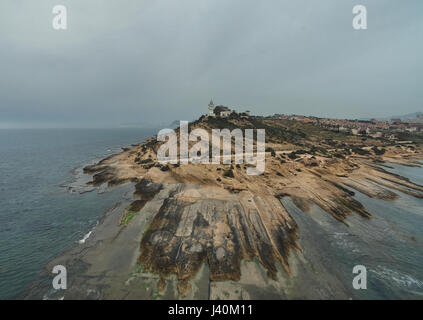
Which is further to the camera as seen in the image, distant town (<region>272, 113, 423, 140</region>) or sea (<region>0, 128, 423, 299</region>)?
distant town (<region>272, 113, 423, 140</region>)

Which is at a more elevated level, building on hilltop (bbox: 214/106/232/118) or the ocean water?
building on hilltop (bbox: 214/106/232/118)

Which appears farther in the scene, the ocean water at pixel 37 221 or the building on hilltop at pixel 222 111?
the building on hilltop at pixel 222 111

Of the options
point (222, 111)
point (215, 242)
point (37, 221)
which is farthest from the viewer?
point (222, 111)

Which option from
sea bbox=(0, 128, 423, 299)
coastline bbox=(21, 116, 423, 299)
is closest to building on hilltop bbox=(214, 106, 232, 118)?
coastline bbox=(21, 116, 423, 299)

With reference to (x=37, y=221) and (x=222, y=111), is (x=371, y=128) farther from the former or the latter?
(x=37, y=221)

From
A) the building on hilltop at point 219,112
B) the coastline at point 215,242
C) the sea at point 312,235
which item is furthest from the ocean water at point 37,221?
the building on hilltop at point 219,112

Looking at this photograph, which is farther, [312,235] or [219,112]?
[219,112]

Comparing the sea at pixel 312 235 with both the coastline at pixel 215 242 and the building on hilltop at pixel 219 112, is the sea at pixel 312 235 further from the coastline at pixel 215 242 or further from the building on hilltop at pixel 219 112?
the building on hilltop at pixel 219 112

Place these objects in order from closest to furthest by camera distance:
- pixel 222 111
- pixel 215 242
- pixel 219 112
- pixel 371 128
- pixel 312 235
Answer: pixel 215 242
pixel 312 235
pixel 219 112
pixel 222 111
pixel 371 128

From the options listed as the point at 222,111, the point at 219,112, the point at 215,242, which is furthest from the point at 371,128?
the point at 215,242

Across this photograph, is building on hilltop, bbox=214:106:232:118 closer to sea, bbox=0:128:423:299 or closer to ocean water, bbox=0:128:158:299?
ocean water, bbox=0:128:158:299

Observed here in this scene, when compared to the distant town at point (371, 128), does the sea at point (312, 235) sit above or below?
below

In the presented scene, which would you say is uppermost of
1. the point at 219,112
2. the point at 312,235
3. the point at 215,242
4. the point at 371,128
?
the point at 219,112
